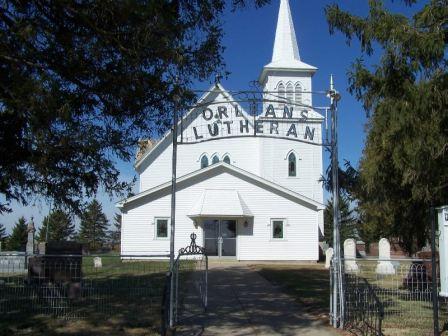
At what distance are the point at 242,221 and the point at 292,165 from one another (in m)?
7.07

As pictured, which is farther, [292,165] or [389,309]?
[292,165]

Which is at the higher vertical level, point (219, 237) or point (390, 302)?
point (219, 237)

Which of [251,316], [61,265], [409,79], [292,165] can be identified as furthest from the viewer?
[292,165]

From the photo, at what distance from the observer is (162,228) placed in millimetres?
32188

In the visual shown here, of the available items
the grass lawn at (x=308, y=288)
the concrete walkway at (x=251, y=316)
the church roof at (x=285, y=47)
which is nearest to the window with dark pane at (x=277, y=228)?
the grass lawn at (x=308, y=288)

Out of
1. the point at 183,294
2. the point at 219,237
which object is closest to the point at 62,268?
the point at 183,294

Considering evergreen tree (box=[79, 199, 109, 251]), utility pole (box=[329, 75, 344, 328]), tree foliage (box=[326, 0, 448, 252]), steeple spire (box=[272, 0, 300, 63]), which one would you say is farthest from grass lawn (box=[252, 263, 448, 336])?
evergreen tree (box=[79, 199, 109, 251])

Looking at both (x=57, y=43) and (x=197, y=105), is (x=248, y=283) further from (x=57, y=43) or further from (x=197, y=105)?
(x=57, y=43)

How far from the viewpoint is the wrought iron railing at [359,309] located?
1024 cm

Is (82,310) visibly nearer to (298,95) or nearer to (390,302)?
(390,302)

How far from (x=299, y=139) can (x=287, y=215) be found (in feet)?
68.5

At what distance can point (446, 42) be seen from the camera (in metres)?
7.98

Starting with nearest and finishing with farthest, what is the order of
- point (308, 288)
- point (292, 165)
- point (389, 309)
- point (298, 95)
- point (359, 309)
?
point (359, 309)
point (389, 309)
point (308, 288)
point (298, 95)
point (292, 165)

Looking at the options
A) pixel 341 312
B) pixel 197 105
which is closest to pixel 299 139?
pixel 197 105
